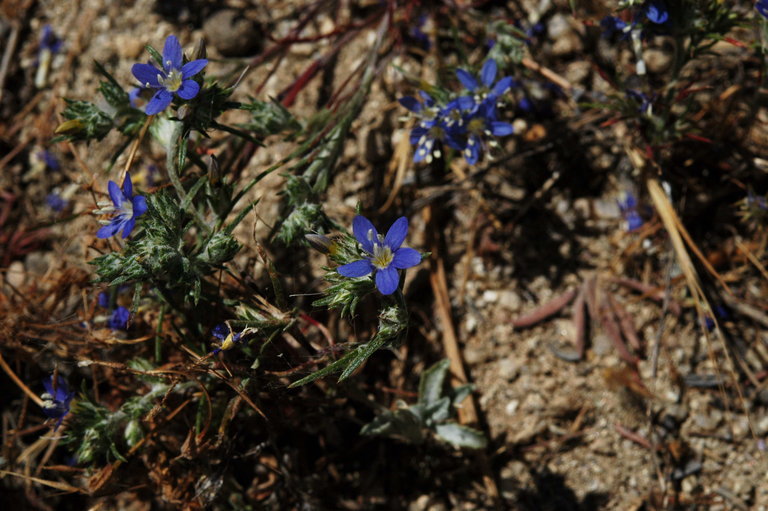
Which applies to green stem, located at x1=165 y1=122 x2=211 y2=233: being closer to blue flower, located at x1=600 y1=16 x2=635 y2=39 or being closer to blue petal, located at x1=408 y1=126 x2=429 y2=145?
blue petal, located at x1=408 y1=126 x2=429 y2=145

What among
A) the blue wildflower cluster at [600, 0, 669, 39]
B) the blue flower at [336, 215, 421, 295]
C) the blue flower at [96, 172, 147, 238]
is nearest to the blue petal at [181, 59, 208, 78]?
the blue flower at [96, 172, 147, 238]

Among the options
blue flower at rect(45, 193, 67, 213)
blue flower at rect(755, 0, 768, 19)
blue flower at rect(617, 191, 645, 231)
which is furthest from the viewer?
blue flower at rect(45, 193, 67, 213)

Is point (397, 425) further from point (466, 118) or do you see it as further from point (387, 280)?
point (466, 118)

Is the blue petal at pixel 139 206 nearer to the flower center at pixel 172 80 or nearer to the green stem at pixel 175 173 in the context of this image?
the green stem at pixel 175 173

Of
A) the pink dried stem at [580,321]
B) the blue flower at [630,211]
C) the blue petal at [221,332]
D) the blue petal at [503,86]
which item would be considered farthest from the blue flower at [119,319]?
the blue flower at [630,211]

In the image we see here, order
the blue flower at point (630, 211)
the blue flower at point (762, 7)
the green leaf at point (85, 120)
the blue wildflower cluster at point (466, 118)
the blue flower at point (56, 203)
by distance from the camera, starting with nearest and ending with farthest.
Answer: the blue flower at point (762, 7) < the green leaf at point (85, 120) < the blue wildflower cluster at point (466, 118) < the blue flower at point (630, 211) < the blue flower at point (56, 203)
